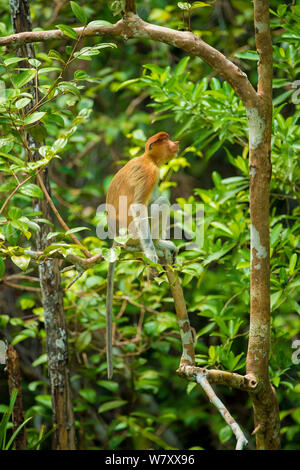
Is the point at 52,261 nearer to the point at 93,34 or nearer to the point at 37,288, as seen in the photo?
the point at 37,288

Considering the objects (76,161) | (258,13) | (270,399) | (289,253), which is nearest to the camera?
(258,13)

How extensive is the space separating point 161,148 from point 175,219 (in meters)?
0.52

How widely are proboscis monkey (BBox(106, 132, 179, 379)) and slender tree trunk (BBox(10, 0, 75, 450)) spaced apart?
0.99 ft

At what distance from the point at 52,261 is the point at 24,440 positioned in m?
0.85

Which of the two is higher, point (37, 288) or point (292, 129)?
point (292, 129)

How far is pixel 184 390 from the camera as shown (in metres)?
4.44

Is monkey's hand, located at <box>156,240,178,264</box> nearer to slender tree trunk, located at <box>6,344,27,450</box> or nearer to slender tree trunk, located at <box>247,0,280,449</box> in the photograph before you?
slender tree trunk, located at <box>247,0,280,449</box>

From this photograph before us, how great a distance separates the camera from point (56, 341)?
102 inches

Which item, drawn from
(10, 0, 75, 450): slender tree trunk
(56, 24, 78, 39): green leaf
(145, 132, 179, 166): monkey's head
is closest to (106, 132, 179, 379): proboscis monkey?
(145, 132, 179, 166): monkey's head

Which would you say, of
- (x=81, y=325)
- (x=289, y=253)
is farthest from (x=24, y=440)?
(x=289, y=253)

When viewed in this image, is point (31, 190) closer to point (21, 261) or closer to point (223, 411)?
point (21, 261)

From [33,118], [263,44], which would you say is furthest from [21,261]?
[263,44]

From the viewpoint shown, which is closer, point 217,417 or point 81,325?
point 81,325

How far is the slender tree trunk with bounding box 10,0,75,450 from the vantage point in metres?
2.53
